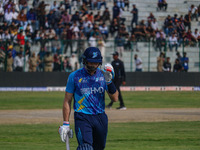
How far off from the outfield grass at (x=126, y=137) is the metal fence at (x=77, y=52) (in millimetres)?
15893

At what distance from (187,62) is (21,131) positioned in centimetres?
2099

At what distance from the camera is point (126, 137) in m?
12.4

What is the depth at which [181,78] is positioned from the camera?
3300 centimetres

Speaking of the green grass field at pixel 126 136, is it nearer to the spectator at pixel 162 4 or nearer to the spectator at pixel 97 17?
the spectator at pixel 97 17

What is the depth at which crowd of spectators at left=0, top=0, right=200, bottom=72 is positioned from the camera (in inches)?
1201

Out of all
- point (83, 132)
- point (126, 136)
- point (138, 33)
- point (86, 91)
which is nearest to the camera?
point (83, 132)

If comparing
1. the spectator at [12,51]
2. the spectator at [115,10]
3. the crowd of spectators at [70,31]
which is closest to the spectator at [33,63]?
the crowd of spectators at [70,31]

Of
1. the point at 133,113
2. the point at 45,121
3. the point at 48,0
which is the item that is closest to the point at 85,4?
the point at 48,0

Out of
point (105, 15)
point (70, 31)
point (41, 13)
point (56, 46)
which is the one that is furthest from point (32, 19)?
point (105, 15)

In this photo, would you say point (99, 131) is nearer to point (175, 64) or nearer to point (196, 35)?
point (175, 64)

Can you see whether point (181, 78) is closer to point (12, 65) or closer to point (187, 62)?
point (187, 62)

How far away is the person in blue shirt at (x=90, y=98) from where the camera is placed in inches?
281

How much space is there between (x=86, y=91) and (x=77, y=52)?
2386 centimetres

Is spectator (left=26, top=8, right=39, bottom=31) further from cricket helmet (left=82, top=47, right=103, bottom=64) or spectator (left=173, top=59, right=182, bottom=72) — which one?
cricket helmet (left=82, top=47, right=103, bottom=64)
